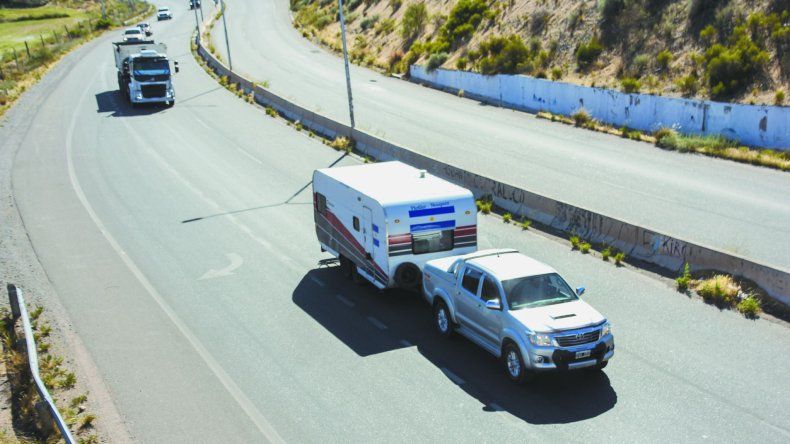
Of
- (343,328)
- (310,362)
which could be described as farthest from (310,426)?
(343,328)

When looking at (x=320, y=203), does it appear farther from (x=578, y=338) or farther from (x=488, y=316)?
(x=578, y=338)

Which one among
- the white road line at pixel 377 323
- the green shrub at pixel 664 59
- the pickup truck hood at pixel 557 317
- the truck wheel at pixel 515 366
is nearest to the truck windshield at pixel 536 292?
the pickup truck hood at pixel 557 317

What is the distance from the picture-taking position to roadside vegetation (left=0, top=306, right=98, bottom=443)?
37.8 feet

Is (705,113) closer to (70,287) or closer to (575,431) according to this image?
(575,431)

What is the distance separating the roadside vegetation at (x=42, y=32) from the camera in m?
52.1

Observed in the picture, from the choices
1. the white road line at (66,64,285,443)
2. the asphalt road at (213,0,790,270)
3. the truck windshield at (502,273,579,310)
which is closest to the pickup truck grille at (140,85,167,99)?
the asphalt road at (213,0,790,270)

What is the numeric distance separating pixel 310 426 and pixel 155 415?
2616 mm

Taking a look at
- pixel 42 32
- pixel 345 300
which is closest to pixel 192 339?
pixel 345 300

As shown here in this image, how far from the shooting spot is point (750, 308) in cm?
1473

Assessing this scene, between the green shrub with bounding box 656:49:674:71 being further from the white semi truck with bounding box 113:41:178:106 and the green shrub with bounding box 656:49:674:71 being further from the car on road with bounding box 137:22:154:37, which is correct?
the car on road with bounding box 137:22:154:37

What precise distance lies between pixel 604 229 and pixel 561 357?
25.2 feet

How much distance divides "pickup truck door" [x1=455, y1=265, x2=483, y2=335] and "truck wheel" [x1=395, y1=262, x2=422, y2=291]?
6.50ft

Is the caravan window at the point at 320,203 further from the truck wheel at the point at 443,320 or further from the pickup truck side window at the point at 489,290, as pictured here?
the pickup truck side window at the point at 489,290

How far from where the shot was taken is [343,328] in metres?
15.0
